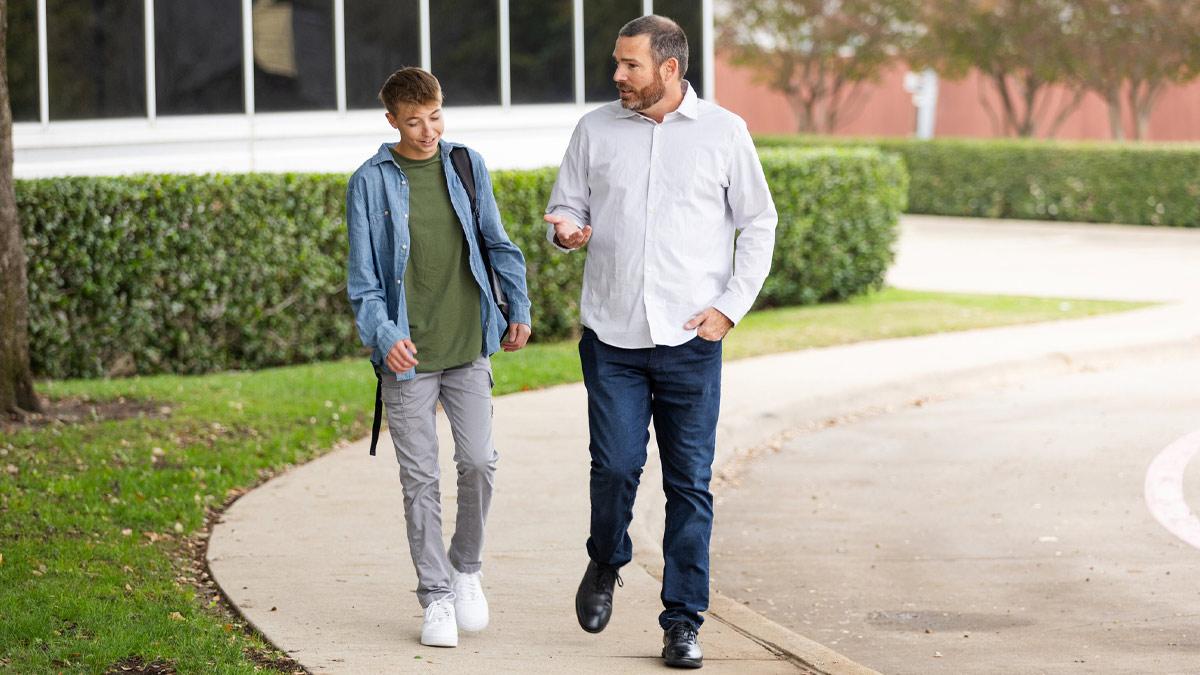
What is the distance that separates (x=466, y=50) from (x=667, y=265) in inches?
387

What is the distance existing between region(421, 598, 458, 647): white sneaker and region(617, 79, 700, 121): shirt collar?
1602mm

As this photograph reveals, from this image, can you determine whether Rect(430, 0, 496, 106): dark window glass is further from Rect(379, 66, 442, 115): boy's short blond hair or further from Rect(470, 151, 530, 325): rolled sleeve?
Rect(379, 66, 442, 115): boy's short blond hair

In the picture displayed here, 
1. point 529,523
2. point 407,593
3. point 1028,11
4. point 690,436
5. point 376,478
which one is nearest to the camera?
point 690,436

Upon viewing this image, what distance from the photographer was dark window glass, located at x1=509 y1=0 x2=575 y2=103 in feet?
48.8

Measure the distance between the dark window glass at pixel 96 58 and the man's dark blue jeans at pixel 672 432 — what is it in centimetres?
790

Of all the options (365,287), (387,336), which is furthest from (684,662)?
(365,287)

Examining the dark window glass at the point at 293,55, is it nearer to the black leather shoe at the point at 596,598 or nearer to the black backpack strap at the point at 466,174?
the black backpack strap at the point at 466,174

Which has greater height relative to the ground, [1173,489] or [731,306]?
[731,306]

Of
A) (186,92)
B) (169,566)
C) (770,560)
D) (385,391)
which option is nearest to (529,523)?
(770,560)

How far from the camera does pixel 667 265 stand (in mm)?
5062

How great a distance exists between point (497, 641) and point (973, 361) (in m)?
7.31

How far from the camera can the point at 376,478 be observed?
26.1 feet

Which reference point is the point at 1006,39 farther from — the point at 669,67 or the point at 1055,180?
the point at 669,67

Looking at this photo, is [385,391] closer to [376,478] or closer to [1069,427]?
[376,478]
